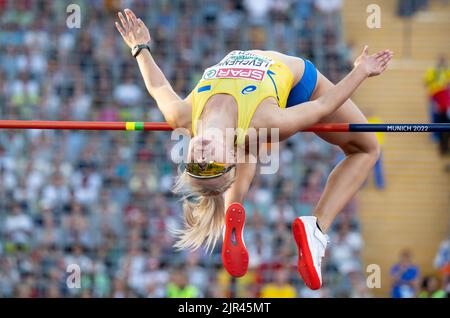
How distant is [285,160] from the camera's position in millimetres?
11234

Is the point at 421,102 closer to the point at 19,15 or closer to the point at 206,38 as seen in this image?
the point at 206,38

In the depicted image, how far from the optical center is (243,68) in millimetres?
6102

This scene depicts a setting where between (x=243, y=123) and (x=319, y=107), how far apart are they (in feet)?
1.69

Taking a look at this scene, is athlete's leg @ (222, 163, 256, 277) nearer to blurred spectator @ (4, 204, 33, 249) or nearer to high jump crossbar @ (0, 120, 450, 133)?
high jump crossbar @ (0, 120, 450, 133)

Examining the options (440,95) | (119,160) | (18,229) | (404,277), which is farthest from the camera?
(440,95)

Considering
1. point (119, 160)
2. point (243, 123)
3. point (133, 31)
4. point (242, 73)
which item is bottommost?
point (119, 160)

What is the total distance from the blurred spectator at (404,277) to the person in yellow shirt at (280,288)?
3.90 ft

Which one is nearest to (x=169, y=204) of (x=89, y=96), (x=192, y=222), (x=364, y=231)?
(x=89, y=96)

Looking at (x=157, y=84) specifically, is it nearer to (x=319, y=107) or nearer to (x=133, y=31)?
(x=133, y=31)

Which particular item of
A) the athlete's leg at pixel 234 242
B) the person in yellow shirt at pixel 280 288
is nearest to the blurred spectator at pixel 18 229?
the person in yellow shirt at pixel 280 288

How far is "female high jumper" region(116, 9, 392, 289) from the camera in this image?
19.0 feet

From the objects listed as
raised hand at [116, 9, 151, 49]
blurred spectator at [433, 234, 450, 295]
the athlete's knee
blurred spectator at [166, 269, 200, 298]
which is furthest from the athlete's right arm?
blurred spectator at [433, 234, 450, 295]

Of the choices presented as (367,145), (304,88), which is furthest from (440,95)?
(304,88)

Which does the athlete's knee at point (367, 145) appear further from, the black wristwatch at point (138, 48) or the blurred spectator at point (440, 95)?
the blurred spectator at point (440, 95)
